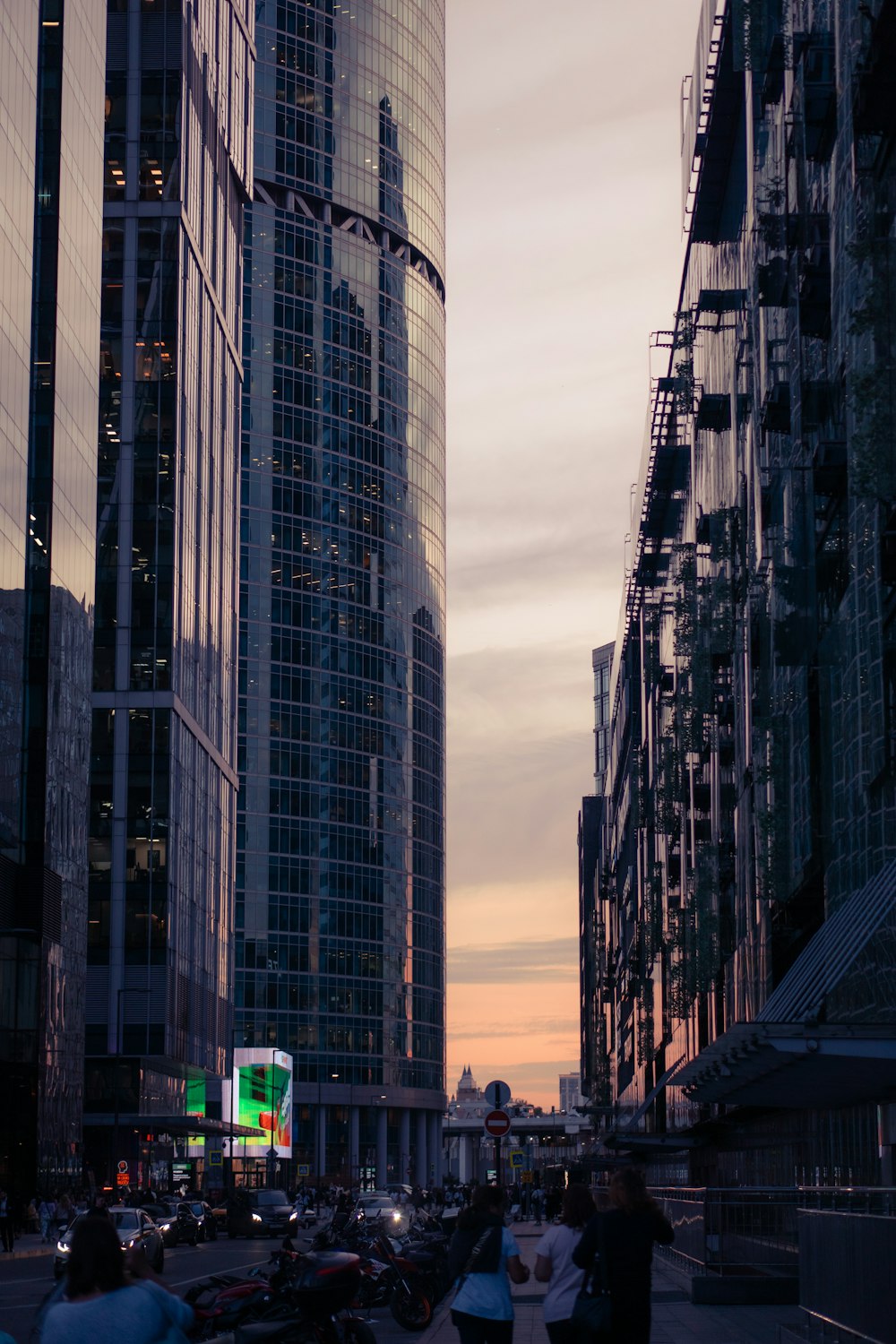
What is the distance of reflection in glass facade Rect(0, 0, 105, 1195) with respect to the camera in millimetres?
73125

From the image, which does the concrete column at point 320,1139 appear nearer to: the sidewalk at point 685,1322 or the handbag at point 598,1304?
the sidewalk at point 685,1322

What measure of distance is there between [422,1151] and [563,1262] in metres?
175

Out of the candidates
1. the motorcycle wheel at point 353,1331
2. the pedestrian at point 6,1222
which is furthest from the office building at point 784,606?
the pedestrian at point 6,1222

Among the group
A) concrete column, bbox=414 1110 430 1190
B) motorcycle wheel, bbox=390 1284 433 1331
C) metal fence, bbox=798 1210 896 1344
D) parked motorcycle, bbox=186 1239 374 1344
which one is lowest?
concrete column, bbox=414 1110 430 1190

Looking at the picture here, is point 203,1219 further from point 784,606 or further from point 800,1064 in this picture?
point 800,1064

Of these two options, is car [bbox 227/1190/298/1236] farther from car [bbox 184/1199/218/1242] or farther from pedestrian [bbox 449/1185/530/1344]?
pedestrian [bbox 449/1185/530/1344]

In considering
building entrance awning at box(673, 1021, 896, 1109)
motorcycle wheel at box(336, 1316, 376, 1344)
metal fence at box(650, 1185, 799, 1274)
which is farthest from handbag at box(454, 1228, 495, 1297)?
metal fence at box(650, 1185, 799, 1274)

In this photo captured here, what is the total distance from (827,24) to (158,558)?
7085cm

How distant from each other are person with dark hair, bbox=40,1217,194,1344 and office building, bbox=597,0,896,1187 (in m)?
15.0

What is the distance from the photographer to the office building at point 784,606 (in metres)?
29.9

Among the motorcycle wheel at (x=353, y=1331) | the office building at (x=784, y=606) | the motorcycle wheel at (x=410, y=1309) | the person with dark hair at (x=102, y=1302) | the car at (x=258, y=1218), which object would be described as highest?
the office building at (x=784, y=606)

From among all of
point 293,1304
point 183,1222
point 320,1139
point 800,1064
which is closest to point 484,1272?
point 293,1304

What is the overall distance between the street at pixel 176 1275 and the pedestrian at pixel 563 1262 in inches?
316

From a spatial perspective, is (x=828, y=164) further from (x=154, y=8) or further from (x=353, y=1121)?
(x=353, y=1121)
